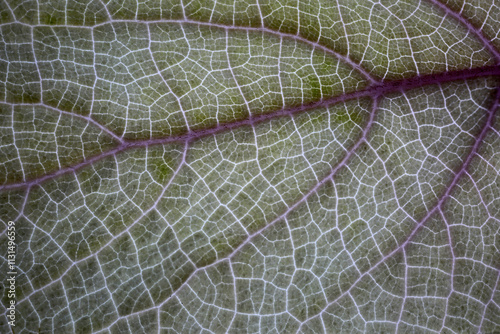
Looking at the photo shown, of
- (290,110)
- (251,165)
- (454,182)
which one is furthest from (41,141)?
(454,182)

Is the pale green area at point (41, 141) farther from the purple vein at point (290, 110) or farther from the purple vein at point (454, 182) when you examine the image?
the purple vein at point (454, 182)

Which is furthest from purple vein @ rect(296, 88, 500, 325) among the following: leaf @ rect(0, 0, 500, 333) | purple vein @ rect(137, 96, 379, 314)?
purple vein @ rect(137, 96, 379, 314)

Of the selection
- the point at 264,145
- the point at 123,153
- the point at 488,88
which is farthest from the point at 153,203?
the point at 488,88

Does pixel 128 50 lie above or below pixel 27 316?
above

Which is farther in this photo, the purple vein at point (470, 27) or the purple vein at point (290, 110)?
the purple vein at point (470, 27)

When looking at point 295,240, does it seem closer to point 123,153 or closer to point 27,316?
point 123,153

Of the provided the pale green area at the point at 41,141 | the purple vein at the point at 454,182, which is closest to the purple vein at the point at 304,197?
the purple vein at the point at 454,182

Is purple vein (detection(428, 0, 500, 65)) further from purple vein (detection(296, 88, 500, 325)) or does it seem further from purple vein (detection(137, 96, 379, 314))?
purple vein (detection(137, 96, 379, 314))

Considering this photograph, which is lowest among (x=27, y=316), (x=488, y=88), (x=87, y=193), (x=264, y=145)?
(x=27, y=316)
